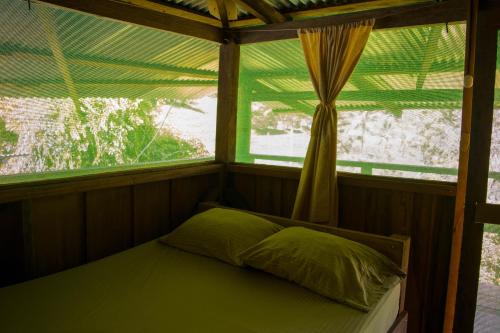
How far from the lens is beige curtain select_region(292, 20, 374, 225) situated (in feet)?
8.70

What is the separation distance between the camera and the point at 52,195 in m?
2.16

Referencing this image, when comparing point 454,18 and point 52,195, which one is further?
point 454,18

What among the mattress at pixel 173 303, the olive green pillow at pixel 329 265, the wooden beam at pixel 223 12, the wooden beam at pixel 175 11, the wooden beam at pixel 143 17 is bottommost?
the mattress at pixel 173 303

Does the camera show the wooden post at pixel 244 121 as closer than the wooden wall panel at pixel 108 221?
No

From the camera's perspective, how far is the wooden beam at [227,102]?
3234 mm

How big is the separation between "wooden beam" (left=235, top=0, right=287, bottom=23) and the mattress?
1.75m

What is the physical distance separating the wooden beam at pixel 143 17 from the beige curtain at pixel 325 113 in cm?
81

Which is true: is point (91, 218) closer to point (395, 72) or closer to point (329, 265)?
point (329, 265)

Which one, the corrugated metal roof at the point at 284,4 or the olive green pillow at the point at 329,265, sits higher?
the corrugated metal roof at the point at 284,4

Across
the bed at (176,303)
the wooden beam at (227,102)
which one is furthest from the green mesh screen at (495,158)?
the wooden beam at (227,102)

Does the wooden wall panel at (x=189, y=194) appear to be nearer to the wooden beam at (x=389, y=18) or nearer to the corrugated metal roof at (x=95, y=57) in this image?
the corrugated metal roof at (x=95, y=57)

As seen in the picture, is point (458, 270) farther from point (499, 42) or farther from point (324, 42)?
point (324, 42)

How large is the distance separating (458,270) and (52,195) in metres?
2.48

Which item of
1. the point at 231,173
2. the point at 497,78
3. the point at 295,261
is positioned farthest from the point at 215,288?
the point at 497,78
